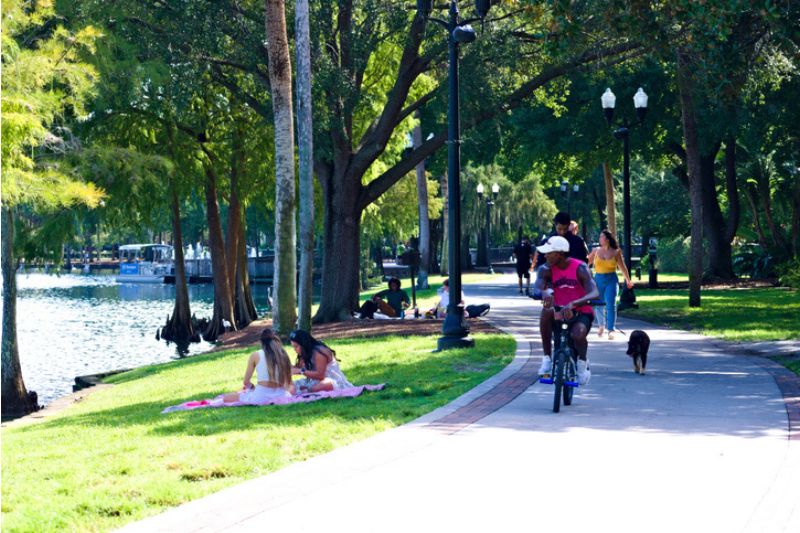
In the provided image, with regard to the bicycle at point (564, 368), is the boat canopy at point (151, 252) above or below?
above

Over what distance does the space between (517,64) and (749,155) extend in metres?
21.8

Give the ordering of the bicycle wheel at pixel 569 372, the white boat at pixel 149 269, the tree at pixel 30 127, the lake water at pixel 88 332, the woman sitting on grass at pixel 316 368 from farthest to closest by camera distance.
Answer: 1. the white boat at pixel 149 269
2. the lake water at pixel 88 332
3. the tree at pixel 30 127
4. the woman sitting on grass at pixel 316 368
5. the bicycle wheel at pixel 569 372

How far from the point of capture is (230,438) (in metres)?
10.1

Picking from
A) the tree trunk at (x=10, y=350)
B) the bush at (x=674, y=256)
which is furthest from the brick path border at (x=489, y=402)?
the bush at (x=674, y=256)

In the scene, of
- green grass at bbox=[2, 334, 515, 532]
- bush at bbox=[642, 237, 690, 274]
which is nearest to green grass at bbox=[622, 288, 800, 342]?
green grass at bbox=[2, 334, 515, 532]

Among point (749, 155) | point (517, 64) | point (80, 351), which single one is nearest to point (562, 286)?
point (517, 64)

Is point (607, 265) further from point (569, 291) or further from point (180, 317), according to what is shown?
point (180, 317)

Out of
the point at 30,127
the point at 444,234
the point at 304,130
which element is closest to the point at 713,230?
the point at 444,234

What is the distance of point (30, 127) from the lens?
617 inches

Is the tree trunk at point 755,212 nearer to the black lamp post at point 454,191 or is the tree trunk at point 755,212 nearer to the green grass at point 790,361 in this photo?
the green grass at point 790,361

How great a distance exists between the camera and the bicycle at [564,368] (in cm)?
1134

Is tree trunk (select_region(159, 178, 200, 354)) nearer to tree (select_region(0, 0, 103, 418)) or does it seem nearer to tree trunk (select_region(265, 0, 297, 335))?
tree (select_region(0, 0, 103, 418))

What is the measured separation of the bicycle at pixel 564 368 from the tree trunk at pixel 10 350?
1485 centimetres

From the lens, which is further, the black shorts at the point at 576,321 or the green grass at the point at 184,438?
the black shorts at the point at 576,321
